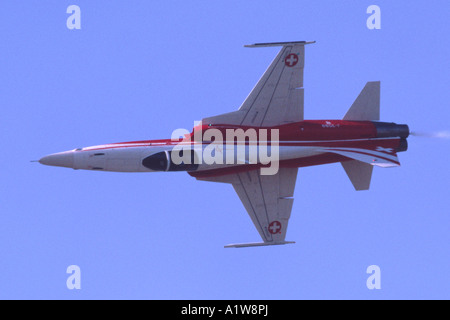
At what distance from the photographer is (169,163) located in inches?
1724

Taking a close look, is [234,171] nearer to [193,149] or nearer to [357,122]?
[193,149]

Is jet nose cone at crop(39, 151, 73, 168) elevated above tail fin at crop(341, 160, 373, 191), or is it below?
above

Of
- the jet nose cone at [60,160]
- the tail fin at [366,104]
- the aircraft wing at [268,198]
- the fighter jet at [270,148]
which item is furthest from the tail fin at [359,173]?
the jet nose cone at [60,160]

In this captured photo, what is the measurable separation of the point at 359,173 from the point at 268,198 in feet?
12.8

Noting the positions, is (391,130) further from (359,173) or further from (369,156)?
(359,173)

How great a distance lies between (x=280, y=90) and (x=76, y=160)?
8627 mm

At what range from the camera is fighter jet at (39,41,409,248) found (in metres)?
43.8

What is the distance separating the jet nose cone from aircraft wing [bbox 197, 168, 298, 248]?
663 centimetres

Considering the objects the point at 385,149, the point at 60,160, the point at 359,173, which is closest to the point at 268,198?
the point at 359,173

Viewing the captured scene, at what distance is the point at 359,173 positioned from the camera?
46.5m

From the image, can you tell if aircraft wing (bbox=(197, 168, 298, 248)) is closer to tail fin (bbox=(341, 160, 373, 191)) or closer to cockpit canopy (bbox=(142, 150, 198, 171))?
tail fin (bbox=(341, 160, 373, 191))

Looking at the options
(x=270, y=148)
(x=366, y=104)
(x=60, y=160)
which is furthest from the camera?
(x=366, y=104)

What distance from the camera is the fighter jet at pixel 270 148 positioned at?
43.8 metres

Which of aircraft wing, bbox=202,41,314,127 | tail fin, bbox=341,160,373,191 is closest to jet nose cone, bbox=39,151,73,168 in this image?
aircraft wing, bbox=202,41,314,127
